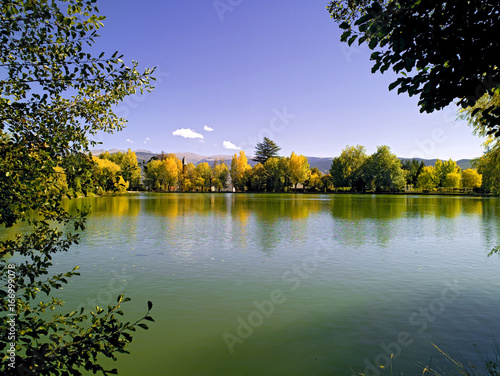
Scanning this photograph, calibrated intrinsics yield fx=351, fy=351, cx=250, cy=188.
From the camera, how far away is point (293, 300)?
11000 millimetres

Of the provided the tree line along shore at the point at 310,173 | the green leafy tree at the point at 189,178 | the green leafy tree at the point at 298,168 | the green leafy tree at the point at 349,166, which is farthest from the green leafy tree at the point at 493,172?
the green leafy tree at the point at 189,178

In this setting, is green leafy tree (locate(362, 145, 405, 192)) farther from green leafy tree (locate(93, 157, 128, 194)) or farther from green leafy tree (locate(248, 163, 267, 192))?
green leafy tree (locate(93, 157, 128, 194))

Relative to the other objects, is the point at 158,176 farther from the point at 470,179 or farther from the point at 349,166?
the point at 470,179

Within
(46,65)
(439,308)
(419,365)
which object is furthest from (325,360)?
(46,65)

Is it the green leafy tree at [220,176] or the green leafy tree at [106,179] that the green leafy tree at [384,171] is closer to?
the green leafy tree at [220,176]

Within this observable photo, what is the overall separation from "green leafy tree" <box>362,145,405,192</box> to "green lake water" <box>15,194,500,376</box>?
301 ft

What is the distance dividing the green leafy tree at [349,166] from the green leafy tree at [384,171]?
5534mm

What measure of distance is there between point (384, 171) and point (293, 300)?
4198 inches

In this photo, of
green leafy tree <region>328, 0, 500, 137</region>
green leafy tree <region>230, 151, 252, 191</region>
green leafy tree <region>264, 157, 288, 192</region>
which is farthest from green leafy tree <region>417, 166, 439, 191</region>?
green leafy tree <region>328, 0, 500, 137</region>

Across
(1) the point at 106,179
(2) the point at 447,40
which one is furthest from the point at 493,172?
(1) the point at 106,179

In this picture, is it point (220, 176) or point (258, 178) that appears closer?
point (258, 178)

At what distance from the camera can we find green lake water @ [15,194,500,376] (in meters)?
7.45

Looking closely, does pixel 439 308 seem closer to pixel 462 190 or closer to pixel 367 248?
pixel 367 248

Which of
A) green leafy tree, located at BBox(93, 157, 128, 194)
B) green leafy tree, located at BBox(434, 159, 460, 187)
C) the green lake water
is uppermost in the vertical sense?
green leafy tree, located at BBox(434, 159, 460, 187)
